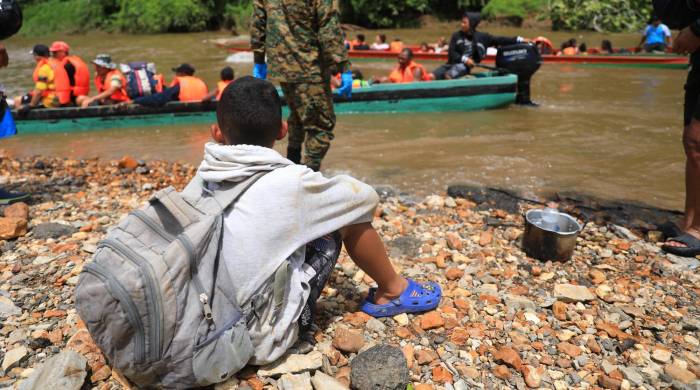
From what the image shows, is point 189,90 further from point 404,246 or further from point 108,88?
point 404,246

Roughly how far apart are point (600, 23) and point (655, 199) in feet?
70.7

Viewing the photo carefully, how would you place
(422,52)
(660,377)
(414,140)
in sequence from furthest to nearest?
(422,52)
(414,140)
(660,377)

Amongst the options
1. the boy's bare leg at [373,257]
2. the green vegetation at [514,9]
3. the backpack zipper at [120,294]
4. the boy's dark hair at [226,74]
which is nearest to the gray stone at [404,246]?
the boy's bare leg at [373,257]

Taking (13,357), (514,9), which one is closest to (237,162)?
(13,357)

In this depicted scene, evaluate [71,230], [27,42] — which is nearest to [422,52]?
[71,230]

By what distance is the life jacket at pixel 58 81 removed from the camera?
8.16 m

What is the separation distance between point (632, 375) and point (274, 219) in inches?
68.6

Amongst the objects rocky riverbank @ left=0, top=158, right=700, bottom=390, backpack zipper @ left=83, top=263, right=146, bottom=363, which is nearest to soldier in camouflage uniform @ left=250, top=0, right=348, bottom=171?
rocky riverbank @ left=0, top=158, right=700, bottom=390

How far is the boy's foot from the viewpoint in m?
4.24

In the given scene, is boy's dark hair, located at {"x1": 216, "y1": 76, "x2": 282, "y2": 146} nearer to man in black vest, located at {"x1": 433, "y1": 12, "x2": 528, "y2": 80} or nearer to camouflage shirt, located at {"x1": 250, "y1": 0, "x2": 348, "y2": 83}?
camouflage shirt, located at {"x1": 250, "y1": 0, "x2": 348, "y2": 83}

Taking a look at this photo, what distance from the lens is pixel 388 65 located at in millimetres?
14641

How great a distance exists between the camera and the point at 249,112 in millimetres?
→ 2037

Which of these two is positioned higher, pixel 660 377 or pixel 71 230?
pixel 71 230

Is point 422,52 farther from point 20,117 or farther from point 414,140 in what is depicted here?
point 20,117
